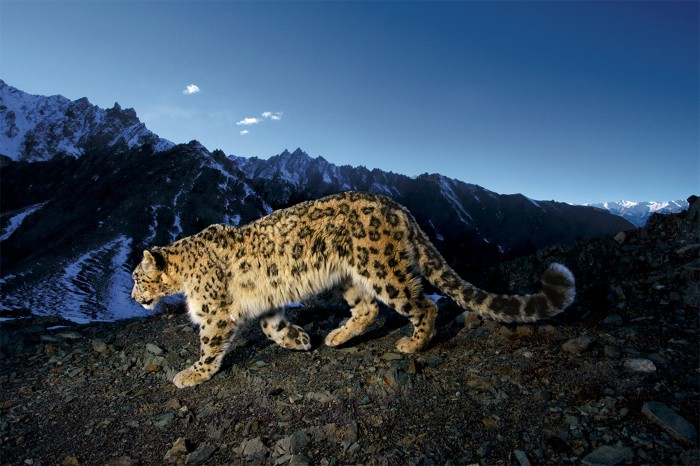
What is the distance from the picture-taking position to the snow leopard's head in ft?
24.6

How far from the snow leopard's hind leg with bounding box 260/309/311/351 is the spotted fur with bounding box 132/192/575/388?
0.06 feet

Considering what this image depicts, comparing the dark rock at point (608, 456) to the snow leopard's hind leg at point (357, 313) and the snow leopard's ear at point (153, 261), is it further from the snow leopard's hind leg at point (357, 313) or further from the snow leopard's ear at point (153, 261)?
the snow leopard's ear at point (153, 261)

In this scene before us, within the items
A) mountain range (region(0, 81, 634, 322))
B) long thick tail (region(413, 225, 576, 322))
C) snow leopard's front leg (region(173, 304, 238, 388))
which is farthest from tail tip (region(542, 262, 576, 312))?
mountain range (region(0, 81, 634, 322))

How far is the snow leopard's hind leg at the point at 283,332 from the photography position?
24.2 ft

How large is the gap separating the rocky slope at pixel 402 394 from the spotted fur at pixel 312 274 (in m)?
0.52

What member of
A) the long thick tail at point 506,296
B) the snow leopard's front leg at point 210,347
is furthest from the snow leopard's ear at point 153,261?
the long thick tail at point 506,296

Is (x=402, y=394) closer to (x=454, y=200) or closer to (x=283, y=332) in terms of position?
(x=283, y=332)

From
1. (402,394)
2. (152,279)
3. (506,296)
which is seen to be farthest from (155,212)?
(506,296)

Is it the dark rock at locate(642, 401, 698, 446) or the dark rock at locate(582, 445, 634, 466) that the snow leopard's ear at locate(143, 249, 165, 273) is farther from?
the dark rock at locate(642, 401, 698, 446)

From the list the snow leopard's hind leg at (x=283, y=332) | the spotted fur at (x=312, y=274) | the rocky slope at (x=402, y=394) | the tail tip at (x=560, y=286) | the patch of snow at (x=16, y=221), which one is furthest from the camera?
the patch of snow at (x=16, y=221)

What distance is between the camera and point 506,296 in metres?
5.77

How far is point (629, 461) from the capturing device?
141 inches

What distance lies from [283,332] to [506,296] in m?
4.13

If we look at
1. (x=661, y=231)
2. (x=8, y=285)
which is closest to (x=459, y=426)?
(x=661, y=231)
